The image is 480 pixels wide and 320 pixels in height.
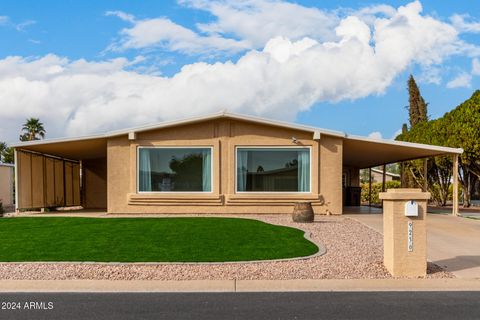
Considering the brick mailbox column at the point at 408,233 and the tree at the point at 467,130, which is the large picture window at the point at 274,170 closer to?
the brick mailbox column at the point at 408,233

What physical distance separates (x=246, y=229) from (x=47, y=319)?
305 inches

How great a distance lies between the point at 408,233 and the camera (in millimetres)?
9266

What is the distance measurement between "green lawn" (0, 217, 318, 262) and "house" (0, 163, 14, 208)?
16005mm

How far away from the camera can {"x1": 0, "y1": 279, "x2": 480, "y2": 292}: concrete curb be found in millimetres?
8305

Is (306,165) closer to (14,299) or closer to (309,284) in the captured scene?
(309,284)

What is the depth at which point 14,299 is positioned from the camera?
7668mm

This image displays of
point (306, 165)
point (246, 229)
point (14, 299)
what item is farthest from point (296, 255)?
point (306, 165)

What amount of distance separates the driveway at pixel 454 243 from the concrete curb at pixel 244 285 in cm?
90

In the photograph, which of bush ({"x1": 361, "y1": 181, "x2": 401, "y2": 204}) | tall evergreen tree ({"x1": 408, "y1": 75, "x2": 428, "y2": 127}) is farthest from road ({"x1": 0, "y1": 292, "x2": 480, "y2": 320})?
tall evergreen tree ({"x1": 408, "y1": 75, "x2": 428, "y2": 127})

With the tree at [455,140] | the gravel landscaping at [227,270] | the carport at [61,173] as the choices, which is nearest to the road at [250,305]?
the gravel landscaping at [227,270]

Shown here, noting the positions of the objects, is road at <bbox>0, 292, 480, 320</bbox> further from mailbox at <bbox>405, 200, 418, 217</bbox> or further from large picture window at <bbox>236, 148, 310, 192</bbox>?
large picture window at <bbox>236, 148, 310, 192</bbox>

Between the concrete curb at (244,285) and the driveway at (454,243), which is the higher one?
the concrete curb at (244,285)

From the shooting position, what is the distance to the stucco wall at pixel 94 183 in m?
27.5

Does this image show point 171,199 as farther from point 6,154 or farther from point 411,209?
point 6,154
